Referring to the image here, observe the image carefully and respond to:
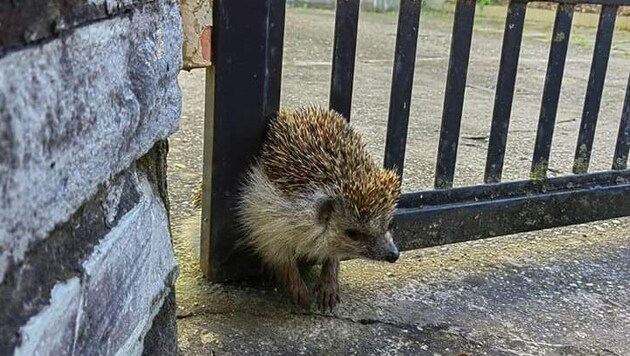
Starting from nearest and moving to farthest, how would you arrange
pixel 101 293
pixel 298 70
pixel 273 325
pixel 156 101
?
pixel 101 293 → pixel 156 101 → pixel 273 325 → pixel 298 70

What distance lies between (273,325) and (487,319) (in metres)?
0.71

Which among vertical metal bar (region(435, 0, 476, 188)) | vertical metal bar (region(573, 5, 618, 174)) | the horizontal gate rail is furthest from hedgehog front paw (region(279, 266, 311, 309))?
vertical metal bar (region(573, 5, 618, 174))

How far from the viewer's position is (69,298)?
1139 millimetres

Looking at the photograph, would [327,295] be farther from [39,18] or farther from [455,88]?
[39,18]

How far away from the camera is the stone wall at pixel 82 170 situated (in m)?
0.96

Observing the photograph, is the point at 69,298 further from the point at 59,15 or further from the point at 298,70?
the point at 298,70

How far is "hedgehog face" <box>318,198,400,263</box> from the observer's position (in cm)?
231

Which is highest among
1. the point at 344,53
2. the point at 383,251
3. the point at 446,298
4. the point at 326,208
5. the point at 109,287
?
the point at 344,53

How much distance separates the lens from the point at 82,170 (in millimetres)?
1157

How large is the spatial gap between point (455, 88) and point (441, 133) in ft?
0.56

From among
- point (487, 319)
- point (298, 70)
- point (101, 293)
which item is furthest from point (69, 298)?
point (298, 70)

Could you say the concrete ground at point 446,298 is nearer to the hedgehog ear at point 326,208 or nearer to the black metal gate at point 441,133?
the black metal gate at point 441,133

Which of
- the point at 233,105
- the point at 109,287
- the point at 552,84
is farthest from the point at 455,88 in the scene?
the point at 109,287

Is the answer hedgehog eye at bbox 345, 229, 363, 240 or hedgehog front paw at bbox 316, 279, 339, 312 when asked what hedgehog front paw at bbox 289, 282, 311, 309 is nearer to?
hedgehog front paw at bbox 316, 279, 339, 312
